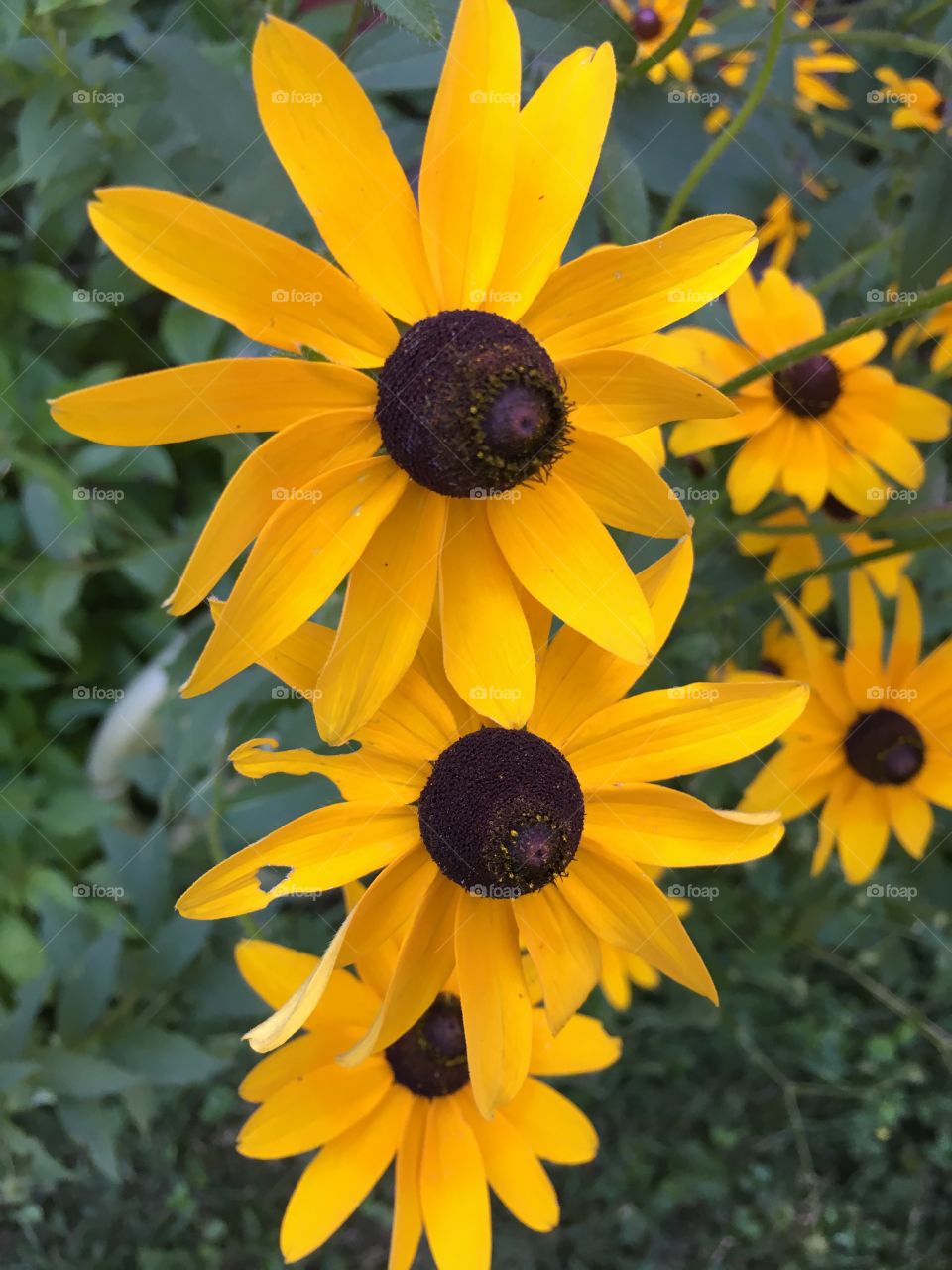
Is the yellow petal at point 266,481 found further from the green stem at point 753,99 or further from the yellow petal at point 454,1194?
the yellow petal at point 454,1194

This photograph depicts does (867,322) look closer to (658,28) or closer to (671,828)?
(671,828)

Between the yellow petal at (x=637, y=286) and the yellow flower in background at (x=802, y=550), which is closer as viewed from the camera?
the yellow petal at (x=637, y=286)

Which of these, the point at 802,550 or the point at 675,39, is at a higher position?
the point at 675,39

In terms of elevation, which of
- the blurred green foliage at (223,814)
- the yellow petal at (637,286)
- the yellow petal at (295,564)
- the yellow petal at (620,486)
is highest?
the yellow petal at (637,286)

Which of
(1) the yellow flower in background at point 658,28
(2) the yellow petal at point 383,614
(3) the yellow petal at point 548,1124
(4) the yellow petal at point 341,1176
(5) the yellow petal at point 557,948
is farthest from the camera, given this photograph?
(1) the yellow flower in background at point 658,28

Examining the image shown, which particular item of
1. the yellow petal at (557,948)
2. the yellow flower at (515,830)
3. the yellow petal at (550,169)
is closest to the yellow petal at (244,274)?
the yellow petal at (550,169)

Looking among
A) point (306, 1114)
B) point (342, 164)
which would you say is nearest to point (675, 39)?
point (342, 164)

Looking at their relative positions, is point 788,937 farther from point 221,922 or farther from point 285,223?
point 285,223
